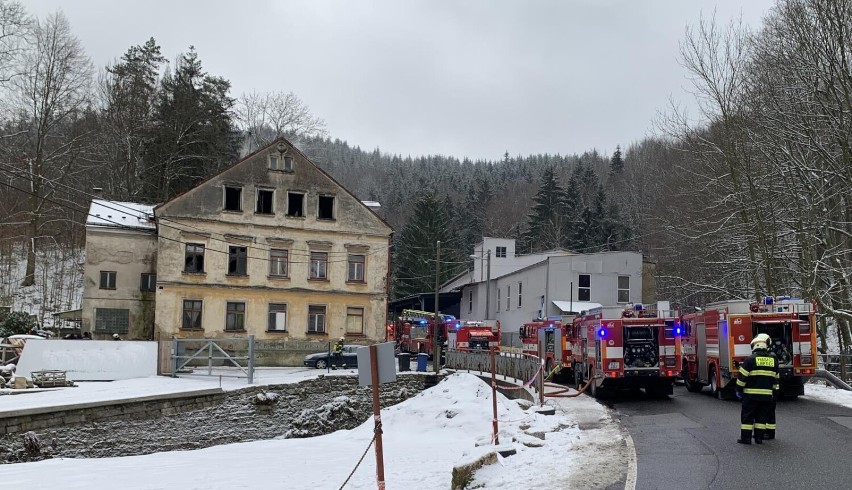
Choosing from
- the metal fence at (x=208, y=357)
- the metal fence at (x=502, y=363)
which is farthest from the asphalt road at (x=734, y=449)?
the metal fence at (x=208, y=357)

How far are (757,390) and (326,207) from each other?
33.0 metres

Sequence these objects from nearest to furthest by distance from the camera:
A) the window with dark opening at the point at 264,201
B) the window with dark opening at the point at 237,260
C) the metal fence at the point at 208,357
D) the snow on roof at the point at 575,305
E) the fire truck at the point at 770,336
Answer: the fire truck at the point at 770,336 < the metal fence at the point at 208,357 < the window with dark opening at the point at 237,260 < the window with dark opening at the point at 264,201 < the snow on roof at the point at 575,305

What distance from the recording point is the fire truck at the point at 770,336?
19188mm

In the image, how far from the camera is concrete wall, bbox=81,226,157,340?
39.3 metres

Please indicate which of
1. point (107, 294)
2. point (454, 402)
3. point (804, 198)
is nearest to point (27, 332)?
point (107, 294)

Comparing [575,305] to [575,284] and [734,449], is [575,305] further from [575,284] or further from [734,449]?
[734,449]

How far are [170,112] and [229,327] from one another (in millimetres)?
23358

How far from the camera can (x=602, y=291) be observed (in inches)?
2063

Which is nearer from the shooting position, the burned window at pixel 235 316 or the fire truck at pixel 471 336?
the burned window at pixel 235 316

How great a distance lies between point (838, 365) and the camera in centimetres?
2467

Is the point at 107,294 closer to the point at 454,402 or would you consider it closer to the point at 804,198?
the point at 454,402

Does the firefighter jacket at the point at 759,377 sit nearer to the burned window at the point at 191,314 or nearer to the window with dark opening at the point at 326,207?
the burned window at the point at 191,314

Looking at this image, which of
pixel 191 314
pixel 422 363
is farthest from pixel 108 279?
pixel 422 363

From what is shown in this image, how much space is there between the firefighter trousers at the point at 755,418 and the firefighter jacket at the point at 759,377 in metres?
0.15
